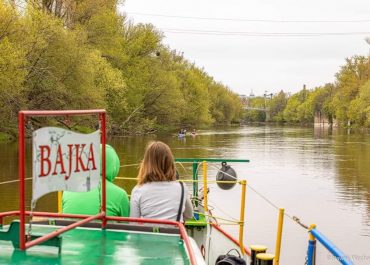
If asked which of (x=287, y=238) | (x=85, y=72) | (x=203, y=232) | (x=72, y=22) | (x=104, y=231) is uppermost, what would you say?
(x=72, y=22)

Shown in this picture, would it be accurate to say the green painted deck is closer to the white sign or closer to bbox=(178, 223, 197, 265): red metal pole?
bbox=(178, 223, 197, 265): red metal pole

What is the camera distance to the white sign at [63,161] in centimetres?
384

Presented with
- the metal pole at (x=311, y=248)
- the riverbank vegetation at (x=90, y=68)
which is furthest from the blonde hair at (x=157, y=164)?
the riverbank vegetation at (x=90, y=68)

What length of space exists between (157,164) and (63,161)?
1556 millimetres

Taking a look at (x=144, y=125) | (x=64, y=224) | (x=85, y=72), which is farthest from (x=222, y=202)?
(x=144, y=125)

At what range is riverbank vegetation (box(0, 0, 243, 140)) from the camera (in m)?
37.4

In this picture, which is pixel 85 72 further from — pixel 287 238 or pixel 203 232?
pixel 203 232

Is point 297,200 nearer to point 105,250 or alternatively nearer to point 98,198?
point 98,198

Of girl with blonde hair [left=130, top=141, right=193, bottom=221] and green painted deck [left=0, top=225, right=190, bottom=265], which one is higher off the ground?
girl with blonde hair [left=130, top=141, right=193, bottom=221]

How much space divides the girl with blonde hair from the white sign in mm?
1007

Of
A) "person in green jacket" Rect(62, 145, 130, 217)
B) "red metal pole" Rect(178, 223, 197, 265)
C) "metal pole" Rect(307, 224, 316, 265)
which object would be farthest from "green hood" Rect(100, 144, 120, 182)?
"metal pole" Rect(307, 224, 316, 265)

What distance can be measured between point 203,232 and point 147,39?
62.2 metres

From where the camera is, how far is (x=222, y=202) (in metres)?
18.4

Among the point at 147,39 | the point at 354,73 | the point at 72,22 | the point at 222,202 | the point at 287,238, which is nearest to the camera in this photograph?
the point at 287,238
